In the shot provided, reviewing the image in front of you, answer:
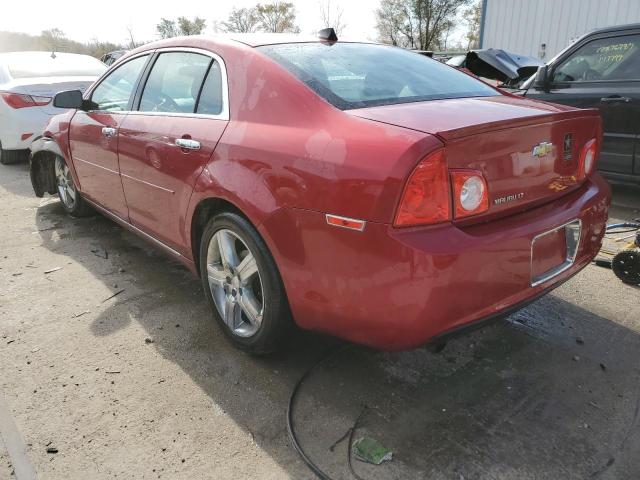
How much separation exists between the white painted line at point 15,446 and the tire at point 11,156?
6.22 meters

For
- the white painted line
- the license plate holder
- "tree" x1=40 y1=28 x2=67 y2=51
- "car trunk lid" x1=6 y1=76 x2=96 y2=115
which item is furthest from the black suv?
"tree" x1=40 y1=28 x2=67 y2=51

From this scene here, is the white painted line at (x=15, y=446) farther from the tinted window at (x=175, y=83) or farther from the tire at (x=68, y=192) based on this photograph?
the tire at (x=68, y=192)

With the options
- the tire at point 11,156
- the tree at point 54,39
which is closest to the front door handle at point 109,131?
the tire at point 11,156

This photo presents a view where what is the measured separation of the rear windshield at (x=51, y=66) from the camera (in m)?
7.14

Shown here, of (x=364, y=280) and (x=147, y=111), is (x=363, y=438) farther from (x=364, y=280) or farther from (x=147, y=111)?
(x=147, y=111)

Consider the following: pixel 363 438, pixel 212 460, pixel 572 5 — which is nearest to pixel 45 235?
pixel 212 460

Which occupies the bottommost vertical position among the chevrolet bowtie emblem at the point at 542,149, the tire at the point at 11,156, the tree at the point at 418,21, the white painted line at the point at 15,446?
the white painted line at the point at 15,446

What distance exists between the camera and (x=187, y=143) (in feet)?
8.96

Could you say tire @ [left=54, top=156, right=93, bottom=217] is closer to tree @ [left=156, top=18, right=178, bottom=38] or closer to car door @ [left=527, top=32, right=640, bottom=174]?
car door @ [left=527, top=32, right=640, bottom=174]

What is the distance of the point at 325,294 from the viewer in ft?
6.90

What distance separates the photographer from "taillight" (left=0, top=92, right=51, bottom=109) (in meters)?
6.70

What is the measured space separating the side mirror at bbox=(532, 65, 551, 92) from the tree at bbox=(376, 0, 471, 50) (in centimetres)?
3214

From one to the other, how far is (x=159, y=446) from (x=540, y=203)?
1.88m

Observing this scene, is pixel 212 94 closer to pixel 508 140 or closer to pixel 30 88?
pixel 508 140
